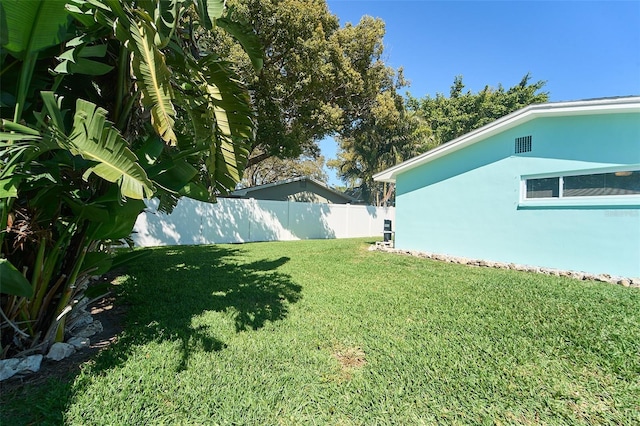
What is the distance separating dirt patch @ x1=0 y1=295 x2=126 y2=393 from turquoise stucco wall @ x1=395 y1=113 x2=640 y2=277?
8.59 m

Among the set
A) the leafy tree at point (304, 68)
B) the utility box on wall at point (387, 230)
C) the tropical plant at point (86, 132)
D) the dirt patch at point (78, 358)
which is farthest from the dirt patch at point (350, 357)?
the leafy tree at point (304, 68)

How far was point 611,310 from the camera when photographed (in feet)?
13.1

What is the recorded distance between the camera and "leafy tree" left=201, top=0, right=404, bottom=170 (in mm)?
10805

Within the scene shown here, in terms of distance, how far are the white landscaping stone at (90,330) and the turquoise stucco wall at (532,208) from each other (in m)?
8.74

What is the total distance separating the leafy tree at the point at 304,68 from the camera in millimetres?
10805

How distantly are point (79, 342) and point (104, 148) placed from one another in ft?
8.04

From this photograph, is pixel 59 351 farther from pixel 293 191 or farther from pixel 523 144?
pixel 293 191

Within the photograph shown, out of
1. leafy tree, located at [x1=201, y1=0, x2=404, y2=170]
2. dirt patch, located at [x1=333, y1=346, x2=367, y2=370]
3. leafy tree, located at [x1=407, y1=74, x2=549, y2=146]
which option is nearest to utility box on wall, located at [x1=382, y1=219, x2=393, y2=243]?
leafy tree, located at [x1=201, y1=0, x2=404, y2=170]

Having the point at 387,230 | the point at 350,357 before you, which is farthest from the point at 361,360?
the point at 387,230

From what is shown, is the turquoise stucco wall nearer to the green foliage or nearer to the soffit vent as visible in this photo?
the soffit vent

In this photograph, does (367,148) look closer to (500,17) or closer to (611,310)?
(500,17)

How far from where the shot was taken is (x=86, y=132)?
6.77 feet

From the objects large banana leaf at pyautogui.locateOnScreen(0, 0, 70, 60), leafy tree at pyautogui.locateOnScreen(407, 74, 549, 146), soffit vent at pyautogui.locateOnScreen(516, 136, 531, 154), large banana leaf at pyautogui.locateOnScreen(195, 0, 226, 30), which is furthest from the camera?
leafy tree at pyautogui.locateOnScreen(407, 74, 549, 146)

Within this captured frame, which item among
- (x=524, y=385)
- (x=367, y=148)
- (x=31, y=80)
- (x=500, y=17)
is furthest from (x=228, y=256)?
(x=367, y=148)
